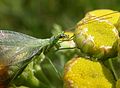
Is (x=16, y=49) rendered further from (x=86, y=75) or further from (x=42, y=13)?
(x=42, y=13)

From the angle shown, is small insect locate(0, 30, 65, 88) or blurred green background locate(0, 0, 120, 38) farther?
blurred green background locate(0, 0, 120, 38)

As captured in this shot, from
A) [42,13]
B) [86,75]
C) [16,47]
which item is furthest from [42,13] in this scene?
[86,75]

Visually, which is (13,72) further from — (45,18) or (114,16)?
(45,18)

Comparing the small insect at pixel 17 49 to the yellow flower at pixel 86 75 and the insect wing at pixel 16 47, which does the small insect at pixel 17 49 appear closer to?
the insect wing at pixel 16 47

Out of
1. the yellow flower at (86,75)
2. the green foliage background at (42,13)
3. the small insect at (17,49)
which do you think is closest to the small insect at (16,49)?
the small insect at (17,49)

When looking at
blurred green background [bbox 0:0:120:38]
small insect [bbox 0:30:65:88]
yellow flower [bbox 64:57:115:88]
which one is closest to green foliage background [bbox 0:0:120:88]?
blurred green background [bbox 0:0:120:38]

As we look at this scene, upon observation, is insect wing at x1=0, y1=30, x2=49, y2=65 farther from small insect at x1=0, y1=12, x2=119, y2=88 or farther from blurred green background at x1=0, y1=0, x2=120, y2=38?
blurred green background at x1=0, y1=0, x2=120, y2=38
